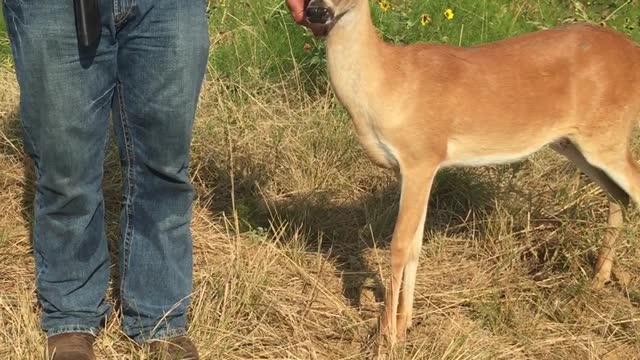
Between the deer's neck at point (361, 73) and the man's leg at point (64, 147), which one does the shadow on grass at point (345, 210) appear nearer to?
the deer's neck at point (361, 73)

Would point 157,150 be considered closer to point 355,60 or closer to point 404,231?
point 355,60

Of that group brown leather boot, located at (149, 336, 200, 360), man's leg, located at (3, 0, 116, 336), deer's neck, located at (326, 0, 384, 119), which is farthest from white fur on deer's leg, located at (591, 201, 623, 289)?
man's leg, located at (3, 0, 116, 336)

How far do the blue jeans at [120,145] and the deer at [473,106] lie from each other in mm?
613

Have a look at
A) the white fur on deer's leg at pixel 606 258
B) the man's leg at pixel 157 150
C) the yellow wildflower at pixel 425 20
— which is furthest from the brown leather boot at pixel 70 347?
the yellow wildflower at pixel 425 20

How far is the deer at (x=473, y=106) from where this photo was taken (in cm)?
370

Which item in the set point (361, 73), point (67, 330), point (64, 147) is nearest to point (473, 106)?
point (361, 73)

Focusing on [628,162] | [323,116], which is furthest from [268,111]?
[628,162]

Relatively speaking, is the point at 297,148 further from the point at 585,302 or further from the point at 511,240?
the point at 585,302

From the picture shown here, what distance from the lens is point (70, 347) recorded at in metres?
3.45

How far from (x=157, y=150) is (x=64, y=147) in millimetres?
337

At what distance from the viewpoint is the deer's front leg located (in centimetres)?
375

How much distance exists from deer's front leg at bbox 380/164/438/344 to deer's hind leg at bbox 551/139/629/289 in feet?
3.18

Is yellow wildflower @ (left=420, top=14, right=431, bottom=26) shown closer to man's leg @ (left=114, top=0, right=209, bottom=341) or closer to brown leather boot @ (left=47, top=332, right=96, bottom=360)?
man's leg @ (left=114, top=0, right=209, bottom=341)

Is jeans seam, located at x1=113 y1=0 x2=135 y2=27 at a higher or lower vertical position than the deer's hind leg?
higher
